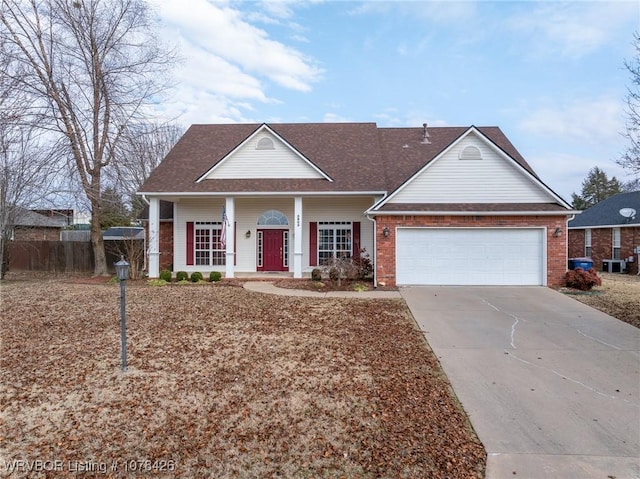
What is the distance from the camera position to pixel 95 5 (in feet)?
50.9

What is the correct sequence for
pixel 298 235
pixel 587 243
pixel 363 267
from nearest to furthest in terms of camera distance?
pixel 363 267, pixel 298 235, pixel 587 243

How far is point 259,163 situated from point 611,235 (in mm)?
20170

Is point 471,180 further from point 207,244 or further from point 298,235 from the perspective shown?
point 207,244

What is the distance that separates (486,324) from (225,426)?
20.5 feet

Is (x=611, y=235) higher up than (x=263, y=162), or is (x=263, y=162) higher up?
(x=263, y=162)

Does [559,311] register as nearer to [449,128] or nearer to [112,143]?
[449,128]

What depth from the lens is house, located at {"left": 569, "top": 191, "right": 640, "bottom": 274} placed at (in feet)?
66.1

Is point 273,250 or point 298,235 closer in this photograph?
point 298,235

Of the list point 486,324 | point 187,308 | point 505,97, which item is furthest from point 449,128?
point 187,308

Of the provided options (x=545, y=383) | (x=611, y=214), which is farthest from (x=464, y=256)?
(x=611, y=214)

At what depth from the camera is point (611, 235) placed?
855 inches

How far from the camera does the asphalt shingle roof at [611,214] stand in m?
21.0

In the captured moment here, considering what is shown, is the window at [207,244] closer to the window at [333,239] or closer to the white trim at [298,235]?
the white trim at [298,235]

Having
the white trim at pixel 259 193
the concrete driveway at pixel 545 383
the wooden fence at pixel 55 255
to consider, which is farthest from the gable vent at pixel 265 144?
the wooden fence at pixel 55 255
